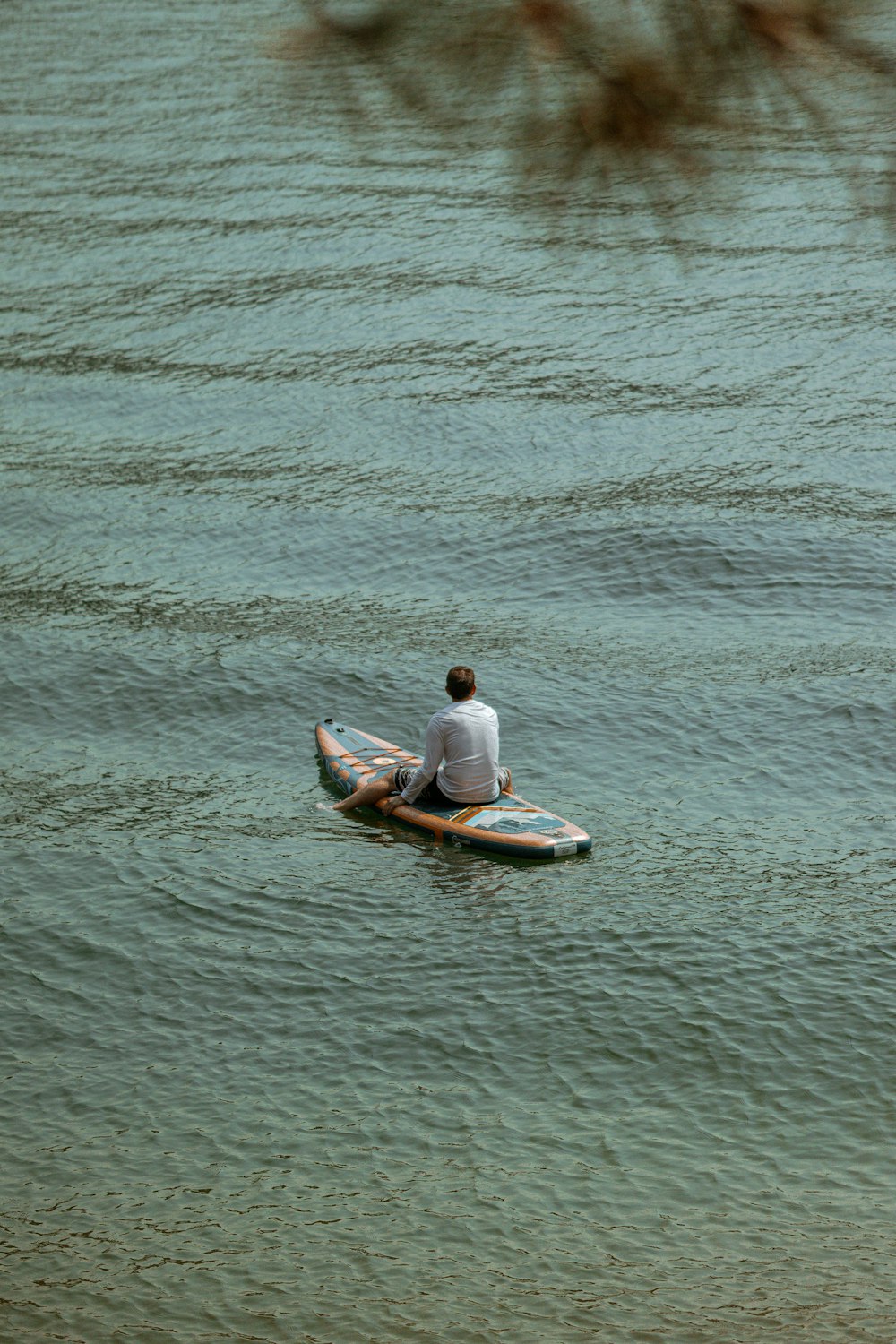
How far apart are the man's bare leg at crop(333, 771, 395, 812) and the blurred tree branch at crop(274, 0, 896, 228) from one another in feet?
33.9

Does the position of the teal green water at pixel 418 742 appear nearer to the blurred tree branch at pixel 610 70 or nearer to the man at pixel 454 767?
the blurred tree branch at pixel 610 70

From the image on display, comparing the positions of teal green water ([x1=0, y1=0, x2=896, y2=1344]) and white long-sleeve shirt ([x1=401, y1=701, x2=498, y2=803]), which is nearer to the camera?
teal green water ([x1=0, y1=0, x2=896, y2=1344])

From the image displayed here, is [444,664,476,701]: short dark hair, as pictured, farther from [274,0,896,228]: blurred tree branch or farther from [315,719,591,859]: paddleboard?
[274,0,896,228]: blurred tree branch

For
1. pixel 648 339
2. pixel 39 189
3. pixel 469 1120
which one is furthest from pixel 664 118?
pixel 39 189

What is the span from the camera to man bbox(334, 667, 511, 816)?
12227mm

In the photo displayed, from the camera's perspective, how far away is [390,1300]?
7535 millimetres

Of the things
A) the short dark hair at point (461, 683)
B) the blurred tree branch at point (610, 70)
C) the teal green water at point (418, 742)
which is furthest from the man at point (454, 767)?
the blurred tree branch at point (610, 70)

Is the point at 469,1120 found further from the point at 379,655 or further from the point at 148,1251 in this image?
the point at 379,655

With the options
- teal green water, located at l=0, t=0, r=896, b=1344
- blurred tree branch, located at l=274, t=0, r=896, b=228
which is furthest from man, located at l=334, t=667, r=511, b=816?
blurred tree branch, located at l=274, t=0, r=896, b=228

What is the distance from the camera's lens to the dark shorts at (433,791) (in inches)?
507

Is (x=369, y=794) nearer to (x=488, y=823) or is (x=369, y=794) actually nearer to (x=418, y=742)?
(x=488, y=823)

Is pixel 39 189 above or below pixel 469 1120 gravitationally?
above

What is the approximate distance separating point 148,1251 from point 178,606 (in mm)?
11457

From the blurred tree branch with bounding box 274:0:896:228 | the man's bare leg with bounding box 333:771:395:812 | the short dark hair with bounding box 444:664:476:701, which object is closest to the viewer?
the blurred tree branch with bounding box 274:0:896:228
